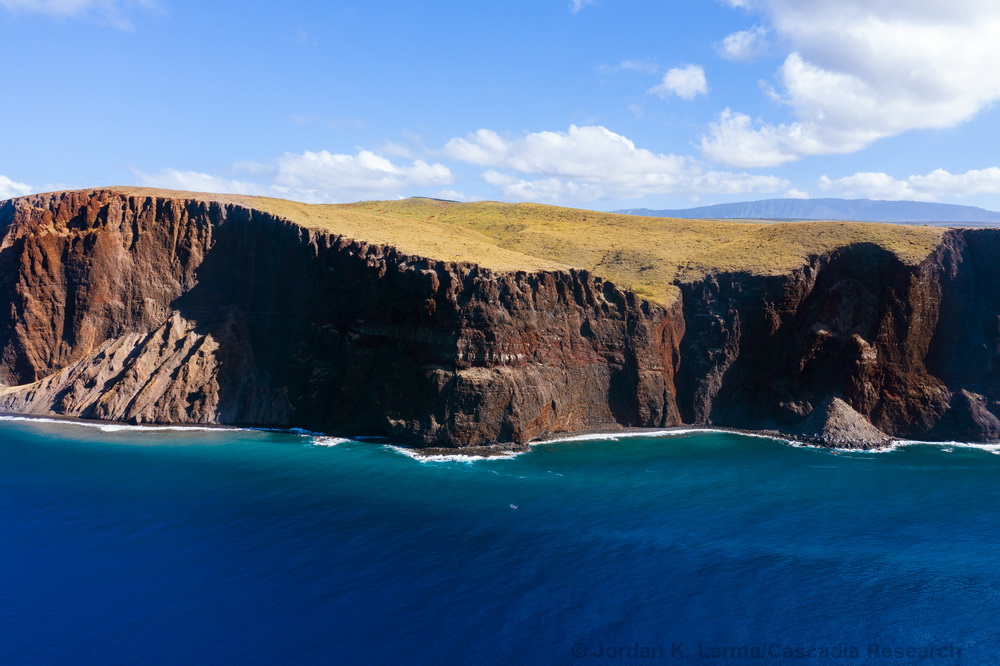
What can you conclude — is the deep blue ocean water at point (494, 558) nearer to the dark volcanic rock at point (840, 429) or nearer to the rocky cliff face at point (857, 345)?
the dark volcanic rock at point (840, 429)

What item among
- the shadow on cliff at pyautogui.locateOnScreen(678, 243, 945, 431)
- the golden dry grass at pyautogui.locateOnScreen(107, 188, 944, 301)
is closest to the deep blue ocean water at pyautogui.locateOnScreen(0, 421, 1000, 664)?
the shadow on cliff at pyautogui.locateOnScreen(678, 243, 945, 431)

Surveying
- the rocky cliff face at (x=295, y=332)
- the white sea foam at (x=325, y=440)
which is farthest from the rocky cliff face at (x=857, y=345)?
the white sea foam at (x=325, y=440)

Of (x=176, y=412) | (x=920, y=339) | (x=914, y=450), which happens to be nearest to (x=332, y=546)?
(x=176, y=412)

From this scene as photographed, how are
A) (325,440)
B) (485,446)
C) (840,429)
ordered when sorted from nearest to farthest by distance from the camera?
(485,446) < (840,429) < (325,440)

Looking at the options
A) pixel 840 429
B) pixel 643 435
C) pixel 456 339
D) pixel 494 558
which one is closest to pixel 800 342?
pixel 840 429

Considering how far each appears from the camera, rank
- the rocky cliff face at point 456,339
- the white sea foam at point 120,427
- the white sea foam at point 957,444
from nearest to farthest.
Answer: the white sea foam at point 957,444 < the rocky cliff face at point 456,339 < the white sea foam at point 120,427

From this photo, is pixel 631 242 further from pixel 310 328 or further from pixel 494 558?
pixel 494 558

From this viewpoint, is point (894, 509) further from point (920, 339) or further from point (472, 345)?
point (472, 345)
